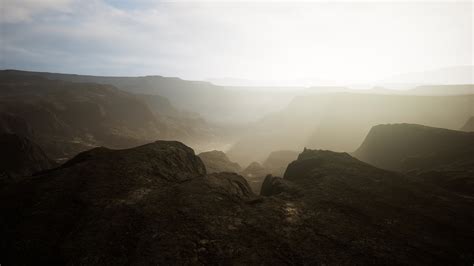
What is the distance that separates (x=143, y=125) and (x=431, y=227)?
352 feet

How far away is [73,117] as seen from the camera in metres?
90.3

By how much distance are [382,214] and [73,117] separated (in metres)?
100

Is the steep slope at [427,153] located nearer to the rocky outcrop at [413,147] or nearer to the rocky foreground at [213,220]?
the rocky outcrop at [413,147]

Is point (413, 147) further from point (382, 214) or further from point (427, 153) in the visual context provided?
point (382, 214)

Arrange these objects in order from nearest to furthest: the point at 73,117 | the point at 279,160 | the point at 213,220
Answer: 1. the point at 213,220
2. the point at 279,160
3. the point at 73,117

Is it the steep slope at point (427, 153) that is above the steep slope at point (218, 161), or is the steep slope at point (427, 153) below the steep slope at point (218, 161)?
above

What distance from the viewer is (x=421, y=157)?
31625 millimetres

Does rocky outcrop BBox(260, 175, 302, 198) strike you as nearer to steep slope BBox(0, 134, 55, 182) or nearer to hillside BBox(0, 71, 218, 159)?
steep slope BBox(0, 134, 55, 182)

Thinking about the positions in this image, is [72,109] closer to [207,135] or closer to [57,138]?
[57,138]

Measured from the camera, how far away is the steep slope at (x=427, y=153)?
22.2 m

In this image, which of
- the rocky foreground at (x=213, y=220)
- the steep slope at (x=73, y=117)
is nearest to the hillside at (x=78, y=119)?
the steep slope at (x=73, y=117)

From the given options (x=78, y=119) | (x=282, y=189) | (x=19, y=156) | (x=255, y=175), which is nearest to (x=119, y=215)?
(x=282, y=189)

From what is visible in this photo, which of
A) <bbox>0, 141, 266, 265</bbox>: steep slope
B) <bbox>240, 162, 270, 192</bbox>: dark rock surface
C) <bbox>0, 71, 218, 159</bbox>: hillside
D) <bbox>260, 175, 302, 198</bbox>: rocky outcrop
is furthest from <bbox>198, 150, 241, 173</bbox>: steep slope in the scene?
<bbox>0, 71, 218, 159</bbox>: hillside

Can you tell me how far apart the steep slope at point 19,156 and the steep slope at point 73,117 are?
903 inches
